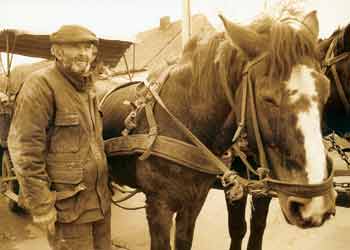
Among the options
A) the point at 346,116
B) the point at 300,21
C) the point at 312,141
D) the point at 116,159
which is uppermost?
the point at 300,21

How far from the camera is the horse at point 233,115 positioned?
1.49 meters

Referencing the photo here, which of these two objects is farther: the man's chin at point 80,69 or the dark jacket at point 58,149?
the man's chin at point 80,69

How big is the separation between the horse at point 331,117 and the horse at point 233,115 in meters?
0.71

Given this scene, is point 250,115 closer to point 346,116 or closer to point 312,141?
point 312,141

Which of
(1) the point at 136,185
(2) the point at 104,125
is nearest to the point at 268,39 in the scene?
(1) the point at 136,185

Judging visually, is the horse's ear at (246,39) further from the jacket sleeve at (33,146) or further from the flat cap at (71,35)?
the jacket sleeve at (33,146)

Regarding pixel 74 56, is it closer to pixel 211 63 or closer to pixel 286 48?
pixel 211 63

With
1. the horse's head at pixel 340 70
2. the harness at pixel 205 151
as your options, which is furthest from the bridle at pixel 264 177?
the horse's head at pixel 340 70

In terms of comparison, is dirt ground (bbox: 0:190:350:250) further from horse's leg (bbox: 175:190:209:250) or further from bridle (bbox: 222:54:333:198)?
bridle (bbox: 222:54:333:198)

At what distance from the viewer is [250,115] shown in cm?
166

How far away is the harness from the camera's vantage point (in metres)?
1.65

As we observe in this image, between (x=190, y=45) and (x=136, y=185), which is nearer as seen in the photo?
(x=190, y=45)

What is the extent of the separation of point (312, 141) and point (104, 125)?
156 cm

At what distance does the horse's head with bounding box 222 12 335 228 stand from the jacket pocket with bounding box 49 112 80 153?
912 mm
